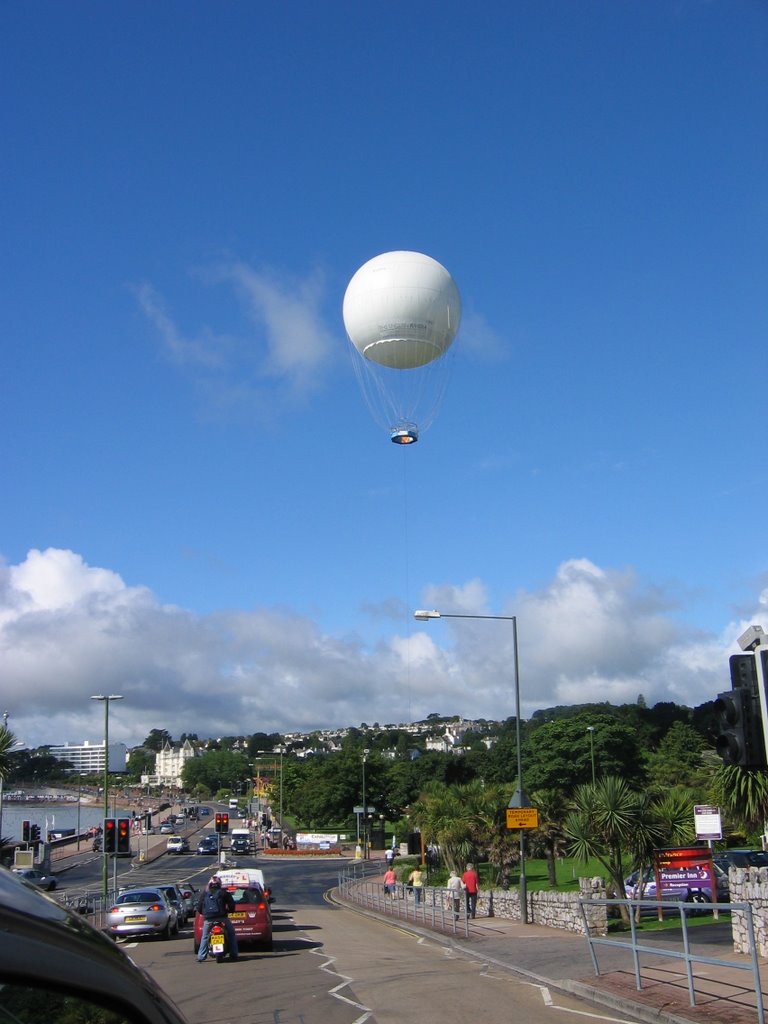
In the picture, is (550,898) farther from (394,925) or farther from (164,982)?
(164,982)

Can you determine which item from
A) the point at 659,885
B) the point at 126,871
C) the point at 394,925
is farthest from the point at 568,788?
the point at 659,885

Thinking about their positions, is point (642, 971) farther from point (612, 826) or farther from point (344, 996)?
point (612, 826)

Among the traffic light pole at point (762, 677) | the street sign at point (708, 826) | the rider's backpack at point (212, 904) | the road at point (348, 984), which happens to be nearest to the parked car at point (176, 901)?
the road at point (348, 984)

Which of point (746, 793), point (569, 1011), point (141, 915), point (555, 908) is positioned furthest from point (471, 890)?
point (569, 1011)

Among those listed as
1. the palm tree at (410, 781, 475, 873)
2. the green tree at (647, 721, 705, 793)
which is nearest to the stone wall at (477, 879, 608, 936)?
the palm tree at (410, 781, 475, 873)

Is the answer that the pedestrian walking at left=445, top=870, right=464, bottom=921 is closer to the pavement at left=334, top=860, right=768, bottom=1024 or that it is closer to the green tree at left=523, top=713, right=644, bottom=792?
the pavement at left=334, top=860, right=768, bottom=1024

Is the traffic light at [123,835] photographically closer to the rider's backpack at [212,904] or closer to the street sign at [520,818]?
the street sign at [520,818]
